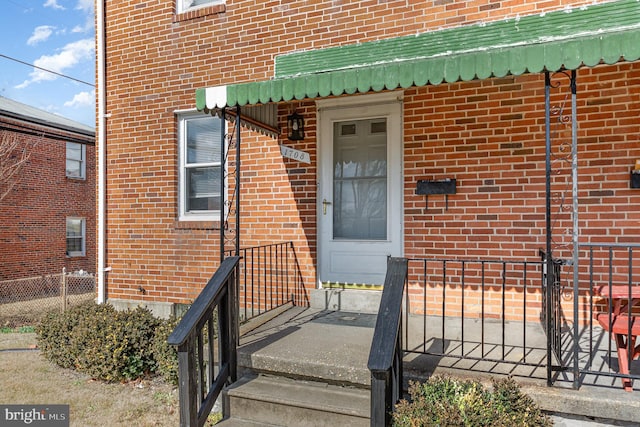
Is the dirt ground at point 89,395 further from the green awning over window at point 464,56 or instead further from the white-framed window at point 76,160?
the white-framed window at point 76,160

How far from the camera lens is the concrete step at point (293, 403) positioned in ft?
9.39

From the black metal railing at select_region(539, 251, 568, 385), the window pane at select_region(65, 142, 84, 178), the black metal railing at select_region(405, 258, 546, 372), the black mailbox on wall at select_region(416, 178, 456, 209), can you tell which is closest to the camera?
the black metal railing at select_region(539, 251, 568, 385)

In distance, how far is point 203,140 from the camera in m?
5.86

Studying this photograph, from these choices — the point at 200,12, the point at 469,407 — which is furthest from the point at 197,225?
the point at 469,407

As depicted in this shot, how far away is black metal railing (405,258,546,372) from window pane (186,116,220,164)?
306 centimetres

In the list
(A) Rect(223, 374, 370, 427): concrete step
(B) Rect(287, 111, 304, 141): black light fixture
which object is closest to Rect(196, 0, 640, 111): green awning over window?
(B) Rect(287, 111, 304, 141): black light fixture

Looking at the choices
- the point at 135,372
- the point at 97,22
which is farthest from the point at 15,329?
the point at 97,22

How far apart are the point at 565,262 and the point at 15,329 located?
8.82 m

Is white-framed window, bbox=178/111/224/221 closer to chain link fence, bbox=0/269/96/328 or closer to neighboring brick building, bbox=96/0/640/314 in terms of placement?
neighboring brick building, bbox=96/0/640/314

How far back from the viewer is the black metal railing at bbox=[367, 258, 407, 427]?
2.50 meters

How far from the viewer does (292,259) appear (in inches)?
204

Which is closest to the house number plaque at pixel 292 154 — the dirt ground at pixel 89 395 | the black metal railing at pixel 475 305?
the black metal railing at pixel 475 305

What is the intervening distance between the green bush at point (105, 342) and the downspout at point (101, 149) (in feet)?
3.94

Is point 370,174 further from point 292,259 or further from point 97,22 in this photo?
point 97,22
